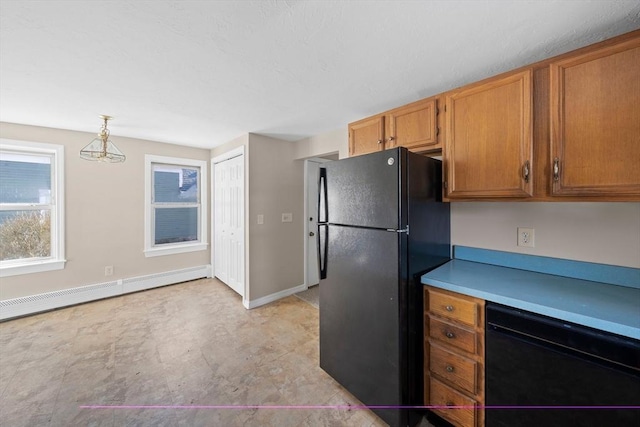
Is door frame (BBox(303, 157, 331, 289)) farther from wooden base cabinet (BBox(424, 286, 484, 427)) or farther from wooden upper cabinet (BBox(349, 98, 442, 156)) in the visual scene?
wooden base cabinet (BBox(424, 286, 484, 427))

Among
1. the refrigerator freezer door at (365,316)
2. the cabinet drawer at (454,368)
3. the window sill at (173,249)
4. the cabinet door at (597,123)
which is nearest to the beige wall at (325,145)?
the refrigerator freezer door at (365,316)

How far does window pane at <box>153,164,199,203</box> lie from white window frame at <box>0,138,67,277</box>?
102 cm

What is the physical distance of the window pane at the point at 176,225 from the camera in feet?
12.8

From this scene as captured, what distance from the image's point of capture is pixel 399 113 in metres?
2.01

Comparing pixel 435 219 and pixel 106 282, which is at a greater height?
pixel 435 219

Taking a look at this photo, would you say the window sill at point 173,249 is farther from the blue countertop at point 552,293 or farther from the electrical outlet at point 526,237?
the electrical outlet at point 526,237

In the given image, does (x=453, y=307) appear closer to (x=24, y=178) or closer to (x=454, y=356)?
(x=454, y=356)

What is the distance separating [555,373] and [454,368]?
46 cm

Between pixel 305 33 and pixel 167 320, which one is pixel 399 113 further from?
pixel 167 320

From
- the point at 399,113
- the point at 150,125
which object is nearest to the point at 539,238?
the point at 399,113

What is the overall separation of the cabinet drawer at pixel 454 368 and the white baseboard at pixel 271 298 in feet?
7.53

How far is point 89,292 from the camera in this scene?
10.6ft

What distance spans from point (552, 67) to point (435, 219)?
1.05m

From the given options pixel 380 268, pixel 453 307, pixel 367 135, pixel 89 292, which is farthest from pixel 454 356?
pixel 89 292
